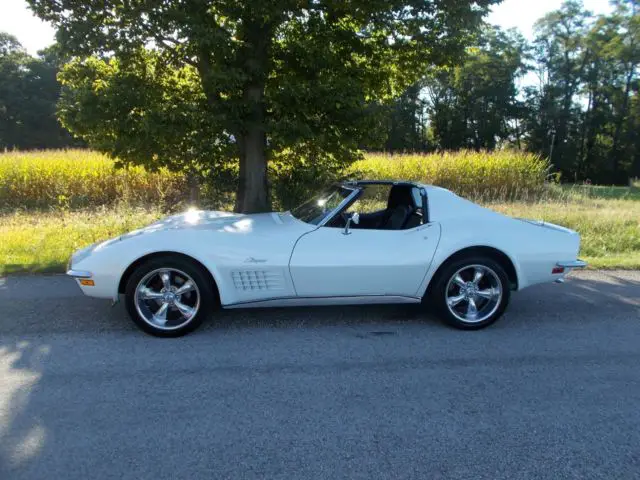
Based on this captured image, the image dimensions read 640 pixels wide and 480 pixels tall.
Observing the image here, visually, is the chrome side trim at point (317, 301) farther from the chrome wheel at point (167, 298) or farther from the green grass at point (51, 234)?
the green grass at point (51, 234)

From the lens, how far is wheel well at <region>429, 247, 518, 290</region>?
14.2ft

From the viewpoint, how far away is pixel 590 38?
47.0m

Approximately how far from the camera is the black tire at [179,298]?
3.99 meters

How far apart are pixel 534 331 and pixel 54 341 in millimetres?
4178

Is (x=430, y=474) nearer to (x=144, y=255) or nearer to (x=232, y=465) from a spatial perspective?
(x=232, y=465)

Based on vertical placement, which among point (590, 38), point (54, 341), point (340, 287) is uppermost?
point (590, 38)

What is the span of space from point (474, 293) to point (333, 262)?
1360 millimetres

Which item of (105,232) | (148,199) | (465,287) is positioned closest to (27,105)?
(148,199)

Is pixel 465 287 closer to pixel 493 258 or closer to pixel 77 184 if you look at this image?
pixel 493 258

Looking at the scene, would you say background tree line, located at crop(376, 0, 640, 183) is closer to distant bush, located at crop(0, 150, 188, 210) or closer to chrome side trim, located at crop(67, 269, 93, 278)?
distant bush, located at crop(0, 150, 188, 210)

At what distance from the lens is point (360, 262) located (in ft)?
13.7

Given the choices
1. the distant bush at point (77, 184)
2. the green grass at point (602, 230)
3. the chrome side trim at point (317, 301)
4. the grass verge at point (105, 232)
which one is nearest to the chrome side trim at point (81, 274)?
the chrome side trim at point (317, 301)

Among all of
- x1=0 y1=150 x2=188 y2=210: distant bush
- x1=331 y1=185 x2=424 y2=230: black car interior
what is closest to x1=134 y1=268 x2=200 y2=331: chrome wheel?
x1=331 y1=185 x2=424 y2=230: black car interior

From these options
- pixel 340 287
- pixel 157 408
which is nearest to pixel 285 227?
pixel 340 287
